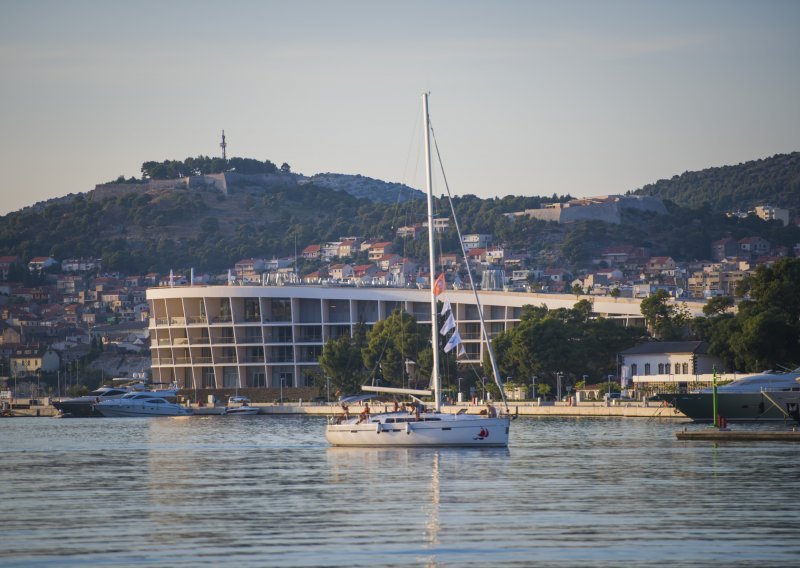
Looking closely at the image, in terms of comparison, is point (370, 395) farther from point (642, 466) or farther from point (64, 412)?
point (642, 466)

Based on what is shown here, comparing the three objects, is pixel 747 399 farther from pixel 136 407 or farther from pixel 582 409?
pixel 136 407

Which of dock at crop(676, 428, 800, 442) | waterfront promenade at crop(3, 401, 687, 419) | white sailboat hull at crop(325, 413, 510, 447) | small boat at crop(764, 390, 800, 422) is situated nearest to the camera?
white sailboat hull at crop(325, 413, 510, 447)

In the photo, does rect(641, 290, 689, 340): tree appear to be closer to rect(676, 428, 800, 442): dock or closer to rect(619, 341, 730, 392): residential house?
rect(619, 341, 730, 392): residential house

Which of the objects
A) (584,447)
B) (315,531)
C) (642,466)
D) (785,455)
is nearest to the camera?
(315,531)

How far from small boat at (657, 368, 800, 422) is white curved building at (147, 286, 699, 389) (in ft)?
210

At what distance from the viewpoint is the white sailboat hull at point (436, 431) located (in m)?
59.1

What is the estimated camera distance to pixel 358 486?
43250 millimetres

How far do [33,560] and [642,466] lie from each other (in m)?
25.3

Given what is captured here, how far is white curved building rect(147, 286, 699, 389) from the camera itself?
493 ft

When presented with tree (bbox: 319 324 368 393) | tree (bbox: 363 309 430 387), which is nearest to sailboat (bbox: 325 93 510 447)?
tree (bbox: 363 309 430 387)

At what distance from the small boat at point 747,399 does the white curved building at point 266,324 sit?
210ft

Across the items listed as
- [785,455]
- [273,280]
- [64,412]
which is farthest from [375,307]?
[785,455]

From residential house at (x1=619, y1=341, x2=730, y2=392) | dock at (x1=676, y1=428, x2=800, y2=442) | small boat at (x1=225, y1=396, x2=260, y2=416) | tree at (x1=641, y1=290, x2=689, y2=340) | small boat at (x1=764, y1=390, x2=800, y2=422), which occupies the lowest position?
small boat at (x1=225, y1=396, x2=260, y2=416)

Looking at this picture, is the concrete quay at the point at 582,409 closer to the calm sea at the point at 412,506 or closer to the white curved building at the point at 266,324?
the white curved building at the point at 266,324
